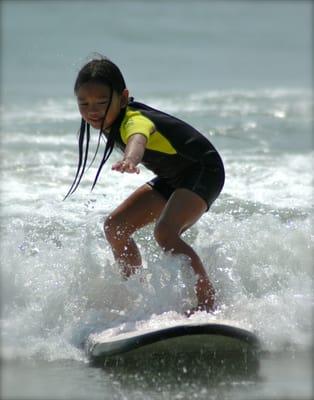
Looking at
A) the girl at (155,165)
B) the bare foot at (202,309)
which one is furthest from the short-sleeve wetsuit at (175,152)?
the bare foot at (202,309)

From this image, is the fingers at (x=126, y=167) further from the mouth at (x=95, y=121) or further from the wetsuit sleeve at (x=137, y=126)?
the mouth at (x=95, y=121)

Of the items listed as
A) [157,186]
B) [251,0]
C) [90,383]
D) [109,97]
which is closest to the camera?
[90,383]

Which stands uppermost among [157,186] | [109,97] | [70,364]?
[109,97]

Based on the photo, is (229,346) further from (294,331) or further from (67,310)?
(67,310)

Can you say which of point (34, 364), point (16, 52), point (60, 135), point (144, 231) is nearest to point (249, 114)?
point (60, 135)

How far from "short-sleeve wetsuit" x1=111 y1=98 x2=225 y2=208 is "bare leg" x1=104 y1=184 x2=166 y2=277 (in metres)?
0.09

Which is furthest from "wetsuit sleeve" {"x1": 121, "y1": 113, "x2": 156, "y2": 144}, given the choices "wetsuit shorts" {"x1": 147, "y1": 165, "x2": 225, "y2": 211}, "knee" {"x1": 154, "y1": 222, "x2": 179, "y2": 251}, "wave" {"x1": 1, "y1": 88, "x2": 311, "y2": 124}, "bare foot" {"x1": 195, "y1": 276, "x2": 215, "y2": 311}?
"wave" {"x1": 1, "y1": 88, "x2": 311, "y2": 124}

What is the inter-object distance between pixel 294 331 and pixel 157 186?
3.14ft

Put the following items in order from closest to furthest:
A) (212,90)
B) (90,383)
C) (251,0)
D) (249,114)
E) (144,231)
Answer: (90,383), (144,231), (249,114), (212,90), (251,0)

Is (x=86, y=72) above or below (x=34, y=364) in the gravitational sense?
above

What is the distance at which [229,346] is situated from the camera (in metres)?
4.27

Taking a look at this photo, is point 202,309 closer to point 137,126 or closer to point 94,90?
point 137,126

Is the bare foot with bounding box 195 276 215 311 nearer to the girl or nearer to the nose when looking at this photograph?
the girl

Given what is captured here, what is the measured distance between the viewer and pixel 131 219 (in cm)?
465
